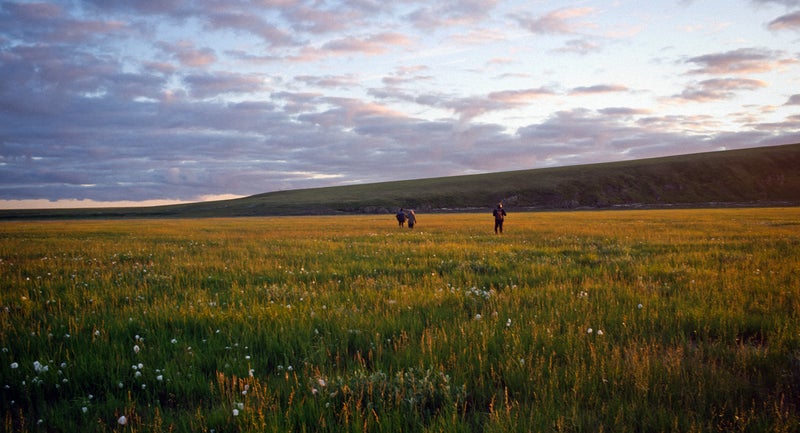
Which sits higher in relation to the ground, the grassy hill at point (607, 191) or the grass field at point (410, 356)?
the grassy hill at point (607, 191)

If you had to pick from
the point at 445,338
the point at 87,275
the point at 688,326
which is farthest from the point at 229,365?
the point at 87,275

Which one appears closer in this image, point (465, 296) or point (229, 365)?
point (229, 365)

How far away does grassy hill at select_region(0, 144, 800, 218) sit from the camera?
126 meters

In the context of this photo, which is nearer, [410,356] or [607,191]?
[410,356]

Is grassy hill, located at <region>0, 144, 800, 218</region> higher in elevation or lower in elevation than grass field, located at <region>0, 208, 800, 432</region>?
higher

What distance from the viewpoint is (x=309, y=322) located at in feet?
21.6

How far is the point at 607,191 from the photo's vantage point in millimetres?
138000

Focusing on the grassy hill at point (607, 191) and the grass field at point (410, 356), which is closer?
the grass field at point (410, 356)

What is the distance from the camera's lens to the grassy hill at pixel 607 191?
412 ft

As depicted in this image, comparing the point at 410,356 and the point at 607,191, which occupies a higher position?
the point at 607,191

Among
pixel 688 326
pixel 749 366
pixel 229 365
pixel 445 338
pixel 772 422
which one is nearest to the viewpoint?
pixel 772 422

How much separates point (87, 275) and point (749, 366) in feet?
51.7

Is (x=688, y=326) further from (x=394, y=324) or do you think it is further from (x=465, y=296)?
(x=394, y=324)

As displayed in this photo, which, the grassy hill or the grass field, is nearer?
the grass field
